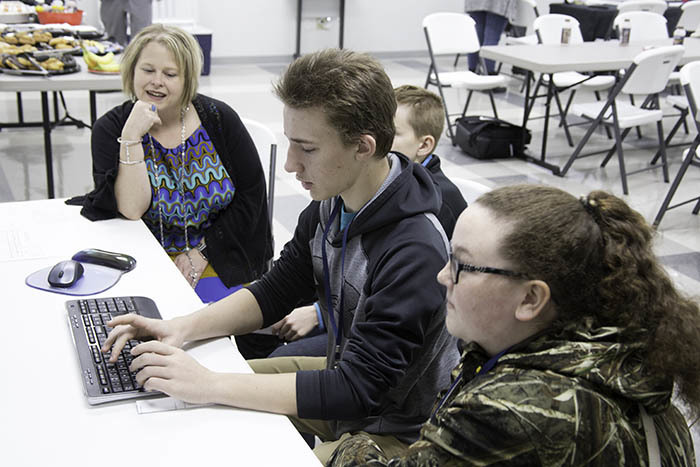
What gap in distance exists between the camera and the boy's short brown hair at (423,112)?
7.94 ft

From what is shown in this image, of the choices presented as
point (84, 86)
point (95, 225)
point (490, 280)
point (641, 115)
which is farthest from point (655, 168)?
point (490, 280)

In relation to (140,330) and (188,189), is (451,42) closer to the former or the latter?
(188,189)

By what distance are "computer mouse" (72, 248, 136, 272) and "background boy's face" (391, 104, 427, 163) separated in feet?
3.16

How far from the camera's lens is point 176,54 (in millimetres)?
2295

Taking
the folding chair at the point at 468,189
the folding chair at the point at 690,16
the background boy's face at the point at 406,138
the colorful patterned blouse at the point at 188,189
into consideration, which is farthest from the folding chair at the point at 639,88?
the colorful patterned blouse at the point at 188,189

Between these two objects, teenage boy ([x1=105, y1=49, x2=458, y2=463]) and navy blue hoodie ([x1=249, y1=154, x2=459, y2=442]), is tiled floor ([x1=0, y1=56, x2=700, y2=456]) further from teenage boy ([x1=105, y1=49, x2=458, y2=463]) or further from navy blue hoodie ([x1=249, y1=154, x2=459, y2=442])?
teenage boy ([x1=105, y1=49, x2=458, y2=463])

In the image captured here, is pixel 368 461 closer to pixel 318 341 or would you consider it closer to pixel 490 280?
pixel 490 280

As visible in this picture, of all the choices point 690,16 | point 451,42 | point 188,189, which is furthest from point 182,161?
point 690,16

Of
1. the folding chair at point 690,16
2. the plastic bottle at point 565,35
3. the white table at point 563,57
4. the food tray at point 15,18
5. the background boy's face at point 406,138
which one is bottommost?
the background boy's face at point 406,138

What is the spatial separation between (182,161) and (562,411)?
165 centimetres

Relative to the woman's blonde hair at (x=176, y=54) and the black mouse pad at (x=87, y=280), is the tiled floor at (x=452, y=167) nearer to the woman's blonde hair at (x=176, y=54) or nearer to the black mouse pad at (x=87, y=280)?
the woman's blonde hair at (x=176, y=54)

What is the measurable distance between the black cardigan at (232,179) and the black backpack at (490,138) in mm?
3143

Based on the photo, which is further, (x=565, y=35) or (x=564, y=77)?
(x=564, y=77)

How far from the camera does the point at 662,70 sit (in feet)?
15.6
